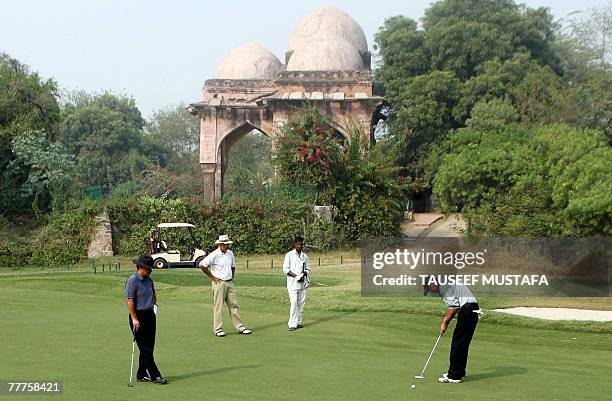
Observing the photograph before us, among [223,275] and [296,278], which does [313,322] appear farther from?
[223,275]

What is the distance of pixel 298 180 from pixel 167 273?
12684 mm

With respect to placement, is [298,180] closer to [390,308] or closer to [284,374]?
[390,308]

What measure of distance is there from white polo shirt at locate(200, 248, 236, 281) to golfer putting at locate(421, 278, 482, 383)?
16.3 ft

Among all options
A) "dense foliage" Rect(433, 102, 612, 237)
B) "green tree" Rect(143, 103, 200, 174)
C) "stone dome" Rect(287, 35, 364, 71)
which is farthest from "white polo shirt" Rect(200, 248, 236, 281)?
"green tree" Rect(143, 103, 200, 174)

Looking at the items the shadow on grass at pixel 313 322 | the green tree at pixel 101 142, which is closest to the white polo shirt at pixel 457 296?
the shadow on grass at pixel 313 322

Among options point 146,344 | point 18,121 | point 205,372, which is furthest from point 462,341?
point 18,121

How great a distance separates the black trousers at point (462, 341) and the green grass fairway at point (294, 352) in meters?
0.24

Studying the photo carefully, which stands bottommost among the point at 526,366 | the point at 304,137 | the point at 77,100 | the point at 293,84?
the point at 526,366

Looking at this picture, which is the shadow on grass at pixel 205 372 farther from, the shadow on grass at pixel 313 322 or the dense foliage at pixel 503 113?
the dense foliage at pixel 503 113

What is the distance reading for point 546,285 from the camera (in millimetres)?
24156

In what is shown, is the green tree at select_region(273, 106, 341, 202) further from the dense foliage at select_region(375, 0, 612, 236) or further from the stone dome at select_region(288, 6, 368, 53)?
the stone dome at select_region(288, 6, 368, 53)

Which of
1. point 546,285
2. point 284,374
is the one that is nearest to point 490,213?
point 546,285

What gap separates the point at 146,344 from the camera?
11.4m

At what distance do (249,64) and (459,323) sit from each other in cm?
4129
